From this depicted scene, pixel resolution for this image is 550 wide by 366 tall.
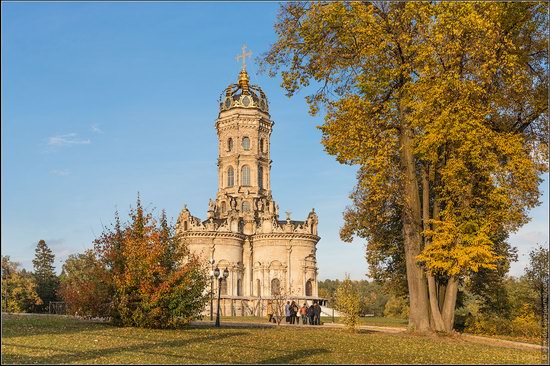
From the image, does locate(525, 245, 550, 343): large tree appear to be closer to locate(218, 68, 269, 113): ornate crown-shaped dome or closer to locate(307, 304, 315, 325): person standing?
locate(307, 304, 315, 325): person standing

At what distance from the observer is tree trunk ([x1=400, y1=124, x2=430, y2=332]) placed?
2538 centimetres

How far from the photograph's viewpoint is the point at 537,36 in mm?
25219

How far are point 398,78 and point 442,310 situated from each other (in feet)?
33.8

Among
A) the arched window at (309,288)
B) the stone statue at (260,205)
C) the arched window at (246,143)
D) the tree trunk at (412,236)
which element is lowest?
the arched window at (309,288)

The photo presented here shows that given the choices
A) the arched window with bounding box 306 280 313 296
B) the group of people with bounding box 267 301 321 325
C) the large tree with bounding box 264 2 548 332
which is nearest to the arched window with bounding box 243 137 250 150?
the arched window with bounding box 306 280 313 296

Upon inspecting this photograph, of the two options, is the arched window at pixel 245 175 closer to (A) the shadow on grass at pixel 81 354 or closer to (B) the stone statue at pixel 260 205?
(B) the stone statue at pixel 260 205

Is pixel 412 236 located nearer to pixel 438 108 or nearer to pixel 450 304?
pixel 450 304

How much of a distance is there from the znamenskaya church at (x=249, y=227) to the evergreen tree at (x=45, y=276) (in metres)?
14.0

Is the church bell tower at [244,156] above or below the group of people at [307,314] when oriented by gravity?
above

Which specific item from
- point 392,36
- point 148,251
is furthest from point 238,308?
point 392,36

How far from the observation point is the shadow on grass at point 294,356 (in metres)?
14.1

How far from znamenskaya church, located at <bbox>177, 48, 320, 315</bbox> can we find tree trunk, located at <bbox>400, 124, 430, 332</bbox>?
39.2 meters

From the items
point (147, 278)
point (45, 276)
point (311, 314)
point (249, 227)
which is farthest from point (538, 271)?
point (45, 276)

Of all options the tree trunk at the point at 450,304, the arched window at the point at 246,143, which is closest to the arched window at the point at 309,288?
the arched window at the point at 246,143
